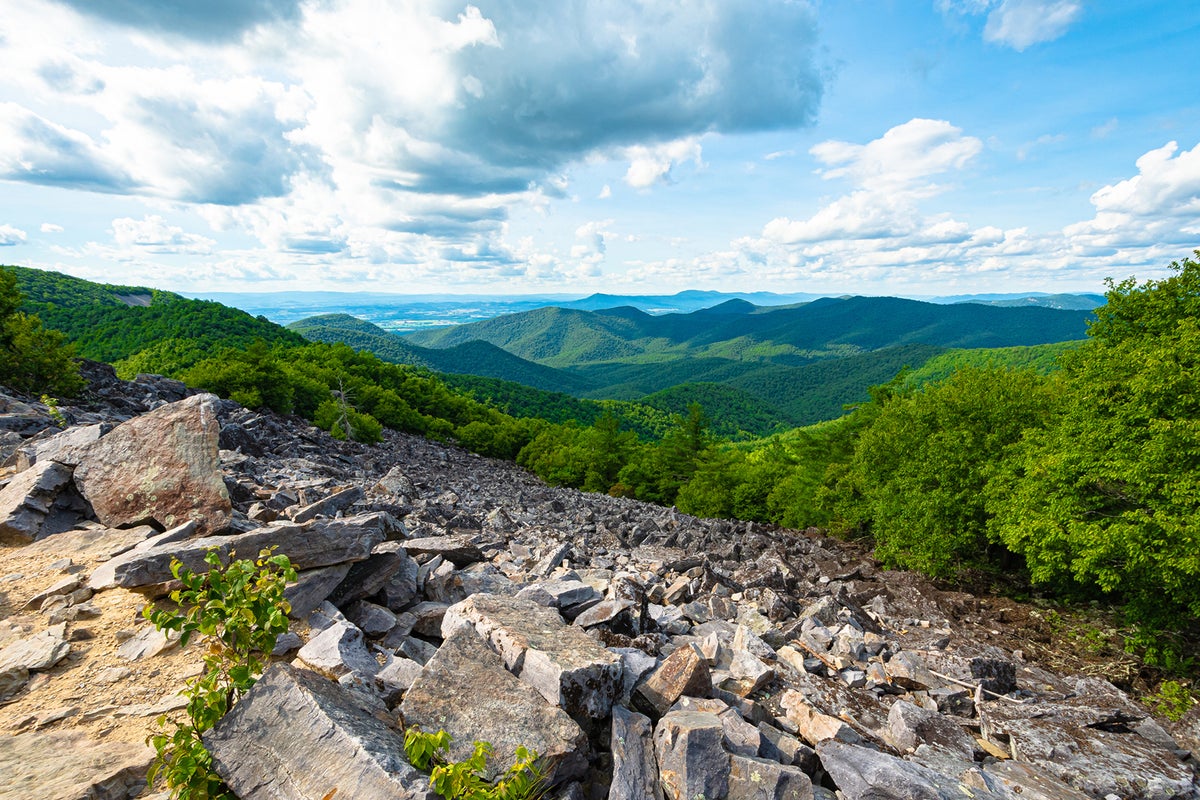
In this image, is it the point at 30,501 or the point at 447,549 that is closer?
the point at 30,501

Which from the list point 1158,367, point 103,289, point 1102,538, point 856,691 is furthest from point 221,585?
point 103,289

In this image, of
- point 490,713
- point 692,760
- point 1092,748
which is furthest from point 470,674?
point 1092,748

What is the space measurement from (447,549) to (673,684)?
6.14 meters

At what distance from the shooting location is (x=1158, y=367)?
14.6 m

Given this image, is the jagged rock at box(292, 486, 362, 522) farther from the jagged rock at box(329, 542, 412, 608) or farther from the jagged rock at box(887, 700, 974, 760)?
the jagged rock at box(887, 700, 974, 760)

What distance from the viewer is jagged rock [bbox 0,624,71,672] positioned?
5898 millimetres

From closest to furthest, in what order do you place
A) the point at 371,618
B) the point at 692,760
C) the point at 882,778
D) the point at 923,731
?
the point at 692,760, the point at 882,778, the point at 371,618, the point at 923,731

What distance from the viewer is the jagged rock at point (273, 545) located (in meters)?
6.98

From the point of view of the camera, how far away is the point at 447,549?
37.1 feet

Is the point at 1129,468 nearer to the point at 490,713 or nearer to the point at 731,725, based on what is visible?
the point at 731,725

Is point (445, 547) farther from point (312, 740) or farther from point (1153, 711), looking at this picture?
point (1153, 711)

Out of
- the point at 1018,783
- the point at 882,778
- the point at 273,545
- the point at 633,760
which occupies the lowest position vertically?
the point at 1018,783

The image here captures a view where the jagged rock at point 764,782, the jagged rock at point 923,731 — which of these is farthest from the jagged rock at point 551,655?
the jagged rock at point 923,731

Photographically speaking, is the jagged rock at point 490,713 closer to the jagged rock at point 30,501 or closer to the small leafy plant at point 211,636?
the small leafy plant at point 211,636
